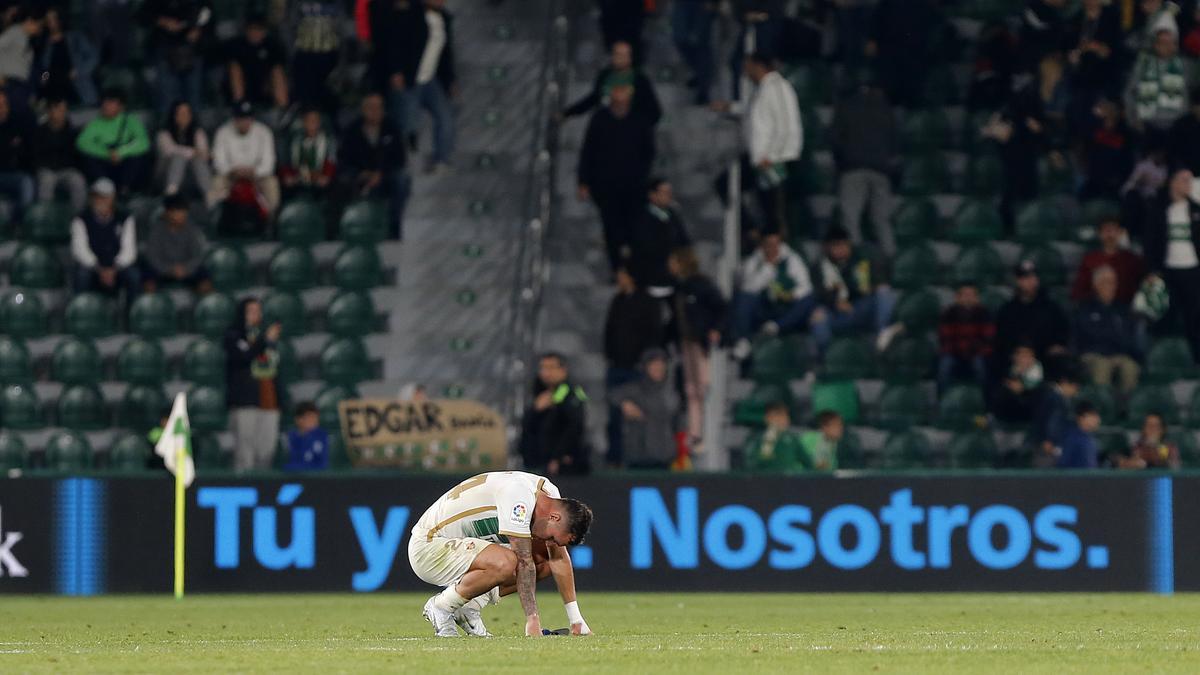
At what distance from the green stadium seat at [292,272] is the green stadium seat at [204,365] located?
1176 millimetres

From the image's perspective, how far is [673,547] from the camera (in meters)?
20.7

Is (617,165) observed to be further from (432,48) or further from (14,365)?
(14,365)

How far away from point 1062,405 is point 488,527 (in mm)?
9386

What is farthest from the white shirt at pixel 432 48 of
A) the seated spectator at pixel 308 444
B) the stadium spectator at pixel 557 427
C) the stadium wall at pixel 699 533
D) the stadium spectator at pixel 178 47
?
the stadium wall at pixel 699 533

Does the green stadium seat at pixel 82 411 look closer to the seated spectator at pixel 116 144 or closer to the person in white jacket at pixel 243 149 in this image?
the seated spectator at pixel 116 144

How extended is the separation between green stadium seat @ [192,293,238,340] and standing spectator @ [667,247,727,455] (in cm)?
474

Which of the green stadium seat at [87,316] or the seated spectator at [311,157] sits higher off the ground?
the seated spectator at [311,157]

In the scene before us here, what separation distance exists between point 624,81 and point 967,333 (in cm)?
430

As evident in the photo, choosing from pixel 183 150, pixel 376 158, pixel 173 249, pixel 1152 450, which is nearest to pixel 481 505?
pixel 1152 450

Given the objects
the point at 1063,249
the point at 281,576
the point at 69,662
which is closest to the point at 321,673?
the point at 69,662

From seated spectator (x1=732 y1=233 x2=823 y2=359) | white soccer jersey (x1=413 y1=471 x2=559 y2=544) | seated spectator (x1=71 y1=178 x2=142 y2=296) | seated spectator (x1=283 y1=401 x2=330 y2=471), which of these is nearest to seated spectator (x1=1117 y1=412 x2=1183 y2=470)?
seated spectator (x1=732 y1=233 x2=823 y2=359)

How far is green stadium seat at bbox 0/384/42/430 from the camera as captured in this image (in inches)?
928

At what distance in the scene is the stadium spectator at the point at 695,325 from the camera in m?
22.4

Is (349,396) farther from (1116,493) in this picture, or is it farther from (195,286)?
(1116,493)
